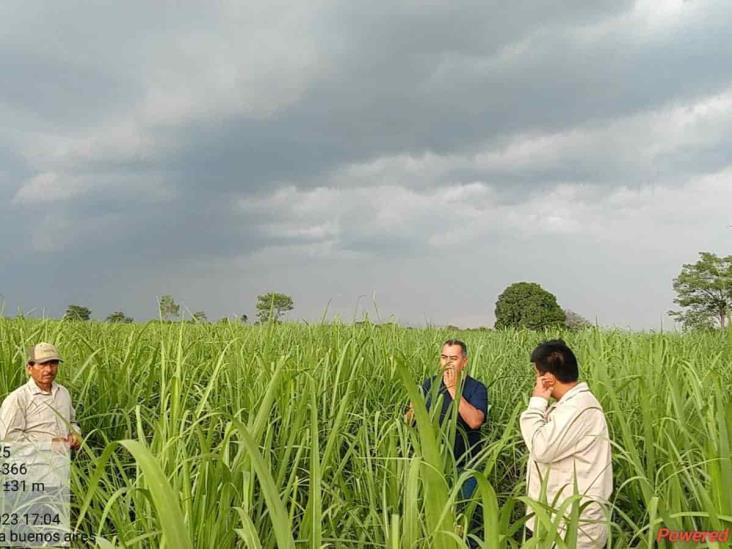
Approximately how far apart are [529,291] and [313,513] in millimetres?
55979

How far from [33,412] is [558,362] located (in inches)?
126

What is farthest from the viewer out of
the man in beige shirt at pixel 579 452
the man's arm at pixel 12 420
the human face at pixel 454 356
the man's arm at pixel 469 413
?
the human face at pixel 454 356

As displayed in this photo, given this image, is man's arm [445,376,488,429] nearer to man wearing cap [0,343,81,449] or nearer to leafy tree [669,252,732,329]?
man wearing cap [0,343,81,449]

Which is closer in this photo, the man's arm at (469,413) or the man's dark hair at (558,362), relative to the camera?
the man's dark hair at (558,362)

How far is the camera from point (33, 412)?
3801 mm

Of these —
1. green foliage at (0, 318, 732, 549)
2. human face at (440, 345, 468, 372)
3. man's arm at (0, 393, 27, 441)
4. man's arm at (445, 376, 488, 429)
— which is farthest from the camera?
human face at (440, 345, 468, 372)

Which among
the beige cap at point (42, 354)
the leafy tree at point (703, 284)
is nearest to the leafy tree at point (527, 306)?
the leafy tree at point (703, 284)

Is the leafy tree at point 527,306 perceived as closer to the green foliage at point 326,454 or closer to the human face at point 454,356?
the green foliage at point 326,454

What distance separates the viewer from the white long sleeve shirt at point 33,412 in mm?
3723

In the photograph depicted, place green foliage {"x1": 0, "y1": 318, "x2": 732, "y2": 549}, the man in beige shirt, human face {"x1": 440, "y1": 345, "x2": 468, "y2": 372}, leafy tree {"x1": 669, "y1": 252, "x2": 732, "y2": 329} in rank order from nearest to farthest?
1. green foliage {"x1": 0, "y1": 318, "x2": 732, "y2": 549}
2. the man in beige shirt
3. human face {"x1": 440, "y1": 345, "x2": 468, "y2": 372}
4. leafy tree {"x1": 669, "y1": 252, "x2": 732, "y2": 329}

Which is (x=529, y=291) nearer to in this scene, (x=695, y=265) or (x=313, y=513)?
(x=695, y=265)

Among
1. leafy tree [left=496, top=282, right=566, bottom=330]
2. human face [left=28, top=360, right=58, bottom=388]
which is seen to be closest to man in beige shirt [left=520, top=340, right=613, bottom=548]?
human face [left=28, top=360, right=58, bottom=388]

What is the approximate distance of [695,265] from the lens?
55.0 meters

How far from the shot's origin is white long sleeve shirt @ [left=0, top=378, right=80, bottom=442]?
3.72 meters
